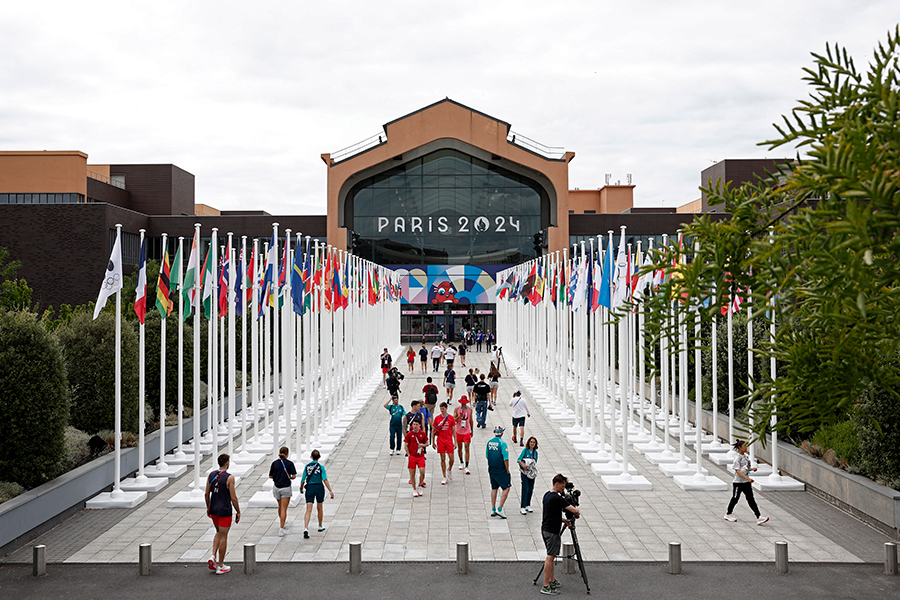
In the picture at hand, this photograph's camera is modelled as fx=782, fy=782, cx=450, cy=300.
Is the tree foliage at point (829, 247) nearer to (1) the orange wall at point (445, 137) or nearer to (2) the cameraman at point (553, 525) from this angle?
(2) the cameraman at point (553, 525)

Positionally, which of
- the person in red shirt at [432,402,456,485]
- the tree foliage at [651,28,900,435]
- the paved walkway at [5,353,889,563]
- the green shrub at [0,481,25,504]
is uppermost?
the tree foliage at [651,28,900,435]

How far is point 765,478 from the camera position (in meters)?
16.5

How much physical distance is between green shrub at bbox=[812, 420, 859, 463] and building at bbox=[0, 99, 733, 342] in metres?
42.1

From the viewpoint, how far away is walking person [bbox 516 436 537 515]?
13898 mm

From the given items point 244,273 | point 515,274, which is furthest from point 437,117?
point 244,273

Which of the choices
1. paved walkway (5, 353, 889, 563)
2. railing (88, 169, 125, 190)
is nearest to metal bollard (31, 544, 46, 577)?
paved walkway (5, 353, 889, 563)

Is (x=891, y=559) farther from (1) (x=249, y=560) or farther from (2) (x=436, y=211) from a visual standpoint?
(2) (x=436, y=211)

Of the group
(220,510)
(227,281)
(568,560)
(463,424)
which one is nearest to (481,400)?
(463,424)

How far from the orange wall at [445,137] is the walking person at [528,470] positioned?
47.3 metres

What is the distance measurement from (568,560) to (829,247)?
7.94 metres

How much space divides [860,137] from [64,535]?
13349mm

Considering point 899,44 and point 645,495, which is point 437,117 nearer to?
point 645,495

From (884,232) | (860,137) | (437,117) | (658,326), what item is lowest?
(658,326)

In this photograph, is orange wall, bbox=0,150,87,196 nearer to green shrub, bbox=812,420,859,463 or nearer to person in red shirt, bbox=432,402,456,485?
person in red shirt, bbox=432,402,456,485
